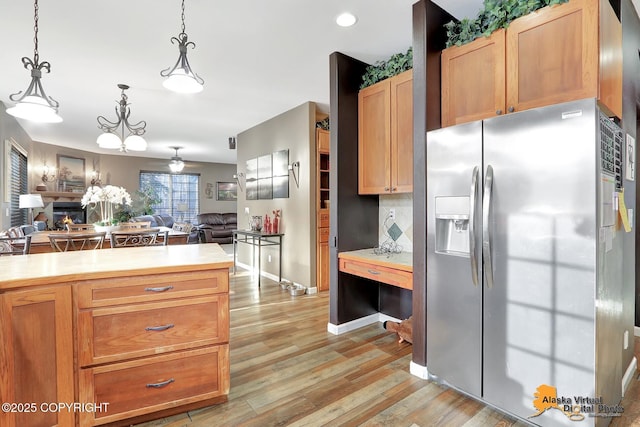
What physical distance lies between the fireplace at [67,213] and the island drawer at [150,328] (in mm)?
7052

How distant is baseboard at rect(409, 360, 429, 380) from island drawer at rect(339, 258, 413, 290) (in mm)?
564

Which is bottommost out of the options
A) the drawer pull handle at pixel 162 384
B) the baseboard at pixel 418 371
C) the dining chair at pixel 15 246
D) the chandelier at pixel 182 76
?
the baseboard at pixel 418 371

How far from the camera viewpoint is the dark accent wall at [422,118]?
2.35 m

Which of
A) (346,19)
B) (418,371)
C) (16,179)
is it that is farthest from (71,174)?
(418,371)

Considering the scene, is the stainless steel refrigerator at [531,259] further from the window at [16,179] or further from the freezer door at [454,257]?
the window at [16,179]

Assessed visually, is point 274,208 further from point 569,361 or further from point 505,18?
point 569,361

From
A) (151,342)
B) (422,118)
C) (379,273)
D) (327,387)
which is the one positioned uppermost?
(422,118)

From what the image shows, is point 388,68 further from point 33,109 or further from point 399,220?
point 33,109

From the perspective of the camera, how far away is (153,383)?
1850 millimetres

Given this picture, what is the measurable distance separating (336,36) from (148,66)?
2056 mm

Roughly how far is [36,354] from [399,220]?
2.92 meters

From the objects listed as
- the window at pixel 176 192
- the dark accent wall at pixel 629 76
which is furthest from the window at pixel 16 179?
the dark accent wall at pixel 629 76

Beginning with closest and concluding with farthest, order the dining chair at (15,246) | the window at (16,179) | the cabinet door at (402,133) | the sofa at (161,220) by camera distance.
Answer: the cabinet door at (402,133) < the dining chair at (15,246) < the window at (16,179) < the sofa at (161,220)

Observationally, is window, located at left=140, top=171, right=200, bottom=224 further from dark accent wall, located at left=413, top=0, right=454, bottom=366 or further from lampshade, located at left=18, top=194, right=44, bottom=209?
dark accent wall, located at left=413, top=0, right=454, bottom=366
